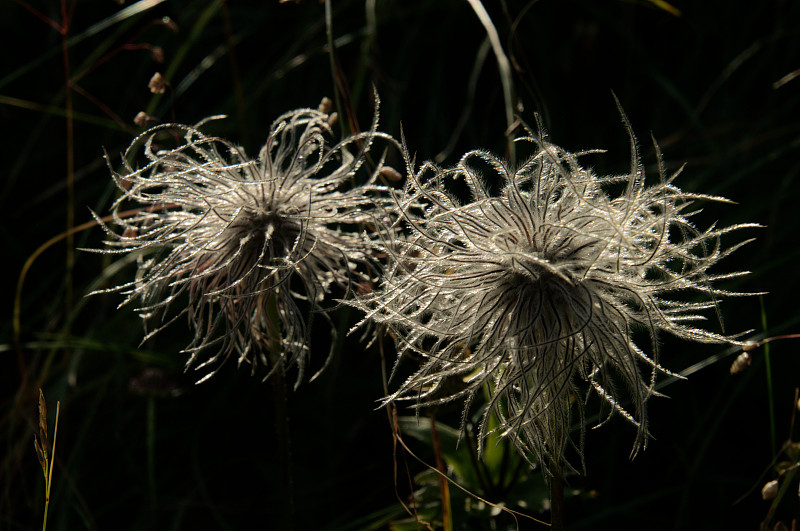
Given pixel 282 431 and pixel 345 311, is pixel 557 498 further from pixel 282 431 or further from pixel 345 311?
pixel 345 311

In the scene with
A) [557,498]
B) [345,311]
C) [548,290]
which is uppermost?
[548,290]

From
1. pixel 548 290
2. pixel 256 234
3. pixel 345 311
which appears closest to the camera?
pixel 548 290

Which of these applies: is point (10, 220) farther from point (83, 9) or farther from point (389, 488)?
point (389, 488)

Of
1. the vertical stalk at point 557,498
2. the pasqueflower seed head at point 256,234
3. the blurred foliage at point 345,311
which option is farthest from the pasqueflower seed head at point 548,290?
the blurred foliage at point 345,311

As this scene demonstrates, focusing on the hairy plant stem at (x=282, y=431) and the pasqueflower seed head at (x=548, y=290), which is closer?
the pasqueflower seed head at (x=548, y=290)

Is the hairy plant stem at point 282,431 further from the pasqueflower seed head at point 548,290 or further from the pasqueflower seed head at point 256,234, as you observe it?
the pasqueflower seed head at point 548,290

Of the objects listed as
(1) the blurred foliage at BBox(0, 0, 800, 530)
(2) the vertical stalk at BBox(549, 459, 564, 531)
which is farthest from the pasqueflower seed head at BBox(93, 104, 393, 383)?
(2) the vertical stalk at BBox(549, 459, 564, 531)

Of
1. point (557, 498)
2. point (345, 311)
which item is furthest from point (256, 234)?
point (345, 311)

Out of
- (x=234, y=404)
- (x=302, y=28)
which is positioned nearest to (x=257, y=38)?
(x=302, y=28)
